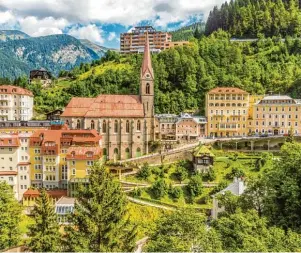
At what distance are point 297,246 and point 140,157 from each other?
49.3 metres

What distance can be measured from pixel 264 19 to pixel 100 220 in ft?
402

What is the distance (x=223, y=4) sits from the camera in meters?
155

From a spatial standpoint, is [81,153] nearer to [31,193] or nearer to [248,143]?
[31,193]

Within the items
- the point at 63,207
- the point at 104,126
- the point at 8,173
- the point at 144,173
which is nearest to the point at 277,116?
the point at 144,173

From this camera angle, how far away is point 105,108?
72250mm

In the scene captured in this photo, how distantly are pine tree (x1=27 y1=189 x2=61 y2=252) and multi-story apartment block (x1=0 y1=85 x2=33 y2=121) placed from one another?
58.4 meters

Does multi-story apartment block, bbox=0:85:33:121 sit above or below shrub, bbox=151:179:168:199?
above

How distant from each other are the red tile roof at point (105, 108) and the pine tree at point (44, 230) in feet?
129

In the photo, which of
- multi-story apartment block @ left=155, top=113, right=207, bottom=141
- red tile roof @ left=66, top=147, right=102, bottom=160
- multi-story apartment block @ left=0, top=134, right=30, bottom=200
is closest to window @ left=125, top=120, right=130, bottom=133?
multi-story apartment block @ left=155, top=113, right=207, bottom=141

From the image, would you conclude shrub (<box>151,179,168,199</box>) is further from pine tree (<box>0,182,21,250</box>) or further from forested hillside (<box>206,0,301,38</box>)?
forested hillside (<box>206,0,301,38</box>)

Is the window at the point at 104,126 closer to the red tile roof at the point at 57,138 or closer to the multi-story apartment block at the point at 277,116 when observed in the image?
the red tile roof at the point at 57,138

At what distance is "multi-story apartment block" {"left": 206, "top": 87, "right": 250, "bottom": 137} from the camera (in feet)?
255

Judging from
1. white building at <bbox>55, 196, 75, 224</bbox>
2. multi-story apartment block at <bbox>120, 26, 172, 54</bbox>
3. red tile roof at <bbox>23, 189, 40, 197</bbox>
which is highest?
multi-story apartment block at <bbox>120, 26, 172, 54</bbox>

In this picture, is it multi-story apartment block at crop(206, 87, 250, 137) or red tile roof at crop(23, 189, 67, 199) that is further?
multi-story apartment block at crop(206, 87, 250, 137)
